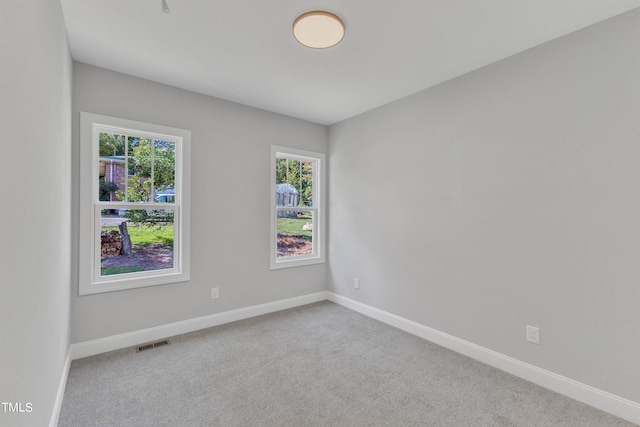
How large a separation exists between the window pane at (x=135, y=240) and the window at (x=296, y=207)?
4.13ft

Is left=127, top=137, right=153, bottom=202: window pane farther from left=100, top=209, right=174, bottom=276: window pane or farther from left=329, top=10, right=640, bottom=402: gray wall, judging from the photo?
left=329, top=10, right=640, bottom=402: gray wall

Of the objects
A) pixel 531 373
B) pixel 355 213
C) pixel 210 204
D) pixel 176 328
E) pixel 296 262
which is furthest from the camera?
pixel 296 262

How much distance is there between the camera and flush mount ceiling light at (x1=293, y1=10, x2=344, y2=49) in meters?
1.99

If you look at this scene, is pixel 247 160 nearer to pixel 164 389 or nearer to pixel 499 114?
pixel 164 389

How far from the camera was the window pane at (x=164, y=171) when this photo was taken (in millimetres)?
3105

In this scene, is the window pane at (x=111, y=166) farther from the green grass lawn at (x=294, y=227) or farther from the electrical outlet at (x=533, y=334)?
the electrical outlet at (x=533, y=334)

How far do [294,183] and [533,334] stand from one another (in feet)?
10.4

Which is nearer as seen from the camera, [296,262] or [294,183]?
[296,262]

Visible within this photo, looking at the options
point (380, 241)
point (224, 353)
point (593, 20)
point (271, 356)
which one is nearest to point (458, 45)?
point (593, 20)

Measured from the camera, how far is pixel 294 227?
4.24m

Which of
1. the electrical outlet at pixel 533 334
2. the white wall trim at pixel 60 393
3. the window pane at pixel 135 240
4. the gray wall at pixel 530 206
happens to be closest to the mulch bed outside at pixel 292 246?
the gray wall at pixel 530 206

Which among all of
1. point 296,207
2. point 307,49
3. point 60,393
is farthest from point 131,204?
point 307,49

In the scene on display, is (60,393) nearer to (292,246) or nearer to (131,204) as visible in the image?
(131,204)

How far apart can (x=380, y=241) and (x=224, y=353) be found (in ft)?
6.95
